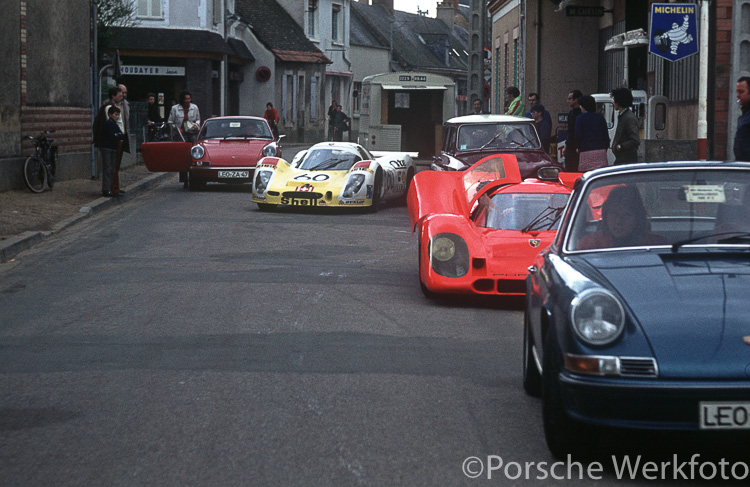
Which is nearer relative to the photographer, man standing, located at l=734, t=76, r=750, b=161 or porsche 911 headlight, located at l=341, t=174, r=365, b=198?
man standing, located at l=734, t=76, r=750, b=161

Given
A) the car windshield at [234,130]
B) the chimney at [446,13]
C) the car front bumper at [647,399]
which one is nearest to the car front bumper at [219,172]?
the car windshield at [234,130]

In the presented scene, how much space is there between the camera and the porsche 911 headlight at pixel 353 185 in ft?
58.6

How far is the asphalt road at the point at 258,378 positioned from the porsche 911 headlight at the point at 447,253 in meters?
0.31

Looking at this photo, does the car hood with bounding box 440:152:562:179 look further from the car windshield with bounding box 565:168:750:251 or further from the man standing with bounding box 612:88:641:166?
the car windshield with bounding box 565:168:750:251

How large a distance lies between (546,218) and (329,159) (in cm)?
939

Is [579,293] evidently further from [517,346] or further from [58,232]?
[58,232]

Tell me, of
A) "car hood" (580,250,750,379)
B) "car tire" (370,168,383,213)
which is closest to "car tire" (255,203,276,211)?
"car tire" (370,168,383,213)

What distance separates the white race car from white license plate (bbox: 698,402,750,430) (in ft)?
45.0

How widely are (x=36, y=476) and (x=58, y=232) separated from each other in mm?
10825

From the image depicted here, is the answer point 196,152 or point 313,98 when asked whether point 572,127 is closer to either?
point 196,152

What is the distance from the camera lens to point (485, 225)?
31.7 feet

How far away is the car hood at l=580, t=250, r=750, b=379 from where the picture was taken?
14.2ft

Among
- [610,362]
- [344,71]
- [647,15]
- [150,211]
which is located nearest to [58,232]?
[150,211]

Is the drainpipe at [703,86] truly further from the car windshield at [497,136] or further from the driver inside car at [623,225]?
the driver inside car at [623,225]
